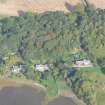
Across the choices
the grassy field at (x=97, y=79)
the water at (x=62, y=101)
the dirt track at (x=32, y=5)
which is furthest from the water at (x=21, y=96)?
the dirt track at (x=32, y=5)

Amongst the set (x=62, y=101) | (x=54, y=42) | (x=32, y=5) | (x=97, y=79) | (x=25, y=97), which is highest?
(x=32, y=5)

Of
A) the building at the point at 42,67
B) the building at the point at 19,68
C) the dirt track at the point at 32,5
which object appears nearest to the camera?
the building at the point at 19,68

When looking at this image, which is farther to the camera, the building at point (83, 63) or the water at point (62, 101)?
the building at point (83, 63)

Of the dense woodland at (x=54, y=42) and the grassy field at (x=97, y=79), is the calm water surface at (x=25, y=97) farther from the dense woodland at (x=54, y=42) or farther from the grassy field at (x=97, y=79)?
the grassy field at (x=97, y=79)

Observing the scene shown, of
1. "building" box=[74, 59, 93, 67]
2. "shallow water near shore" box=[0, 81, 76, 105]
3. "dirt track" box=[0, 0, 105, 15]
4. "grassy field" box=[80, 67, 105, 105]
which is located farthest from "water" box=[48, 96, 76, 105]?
"dirt track" box=[0, 0, 105, 15]

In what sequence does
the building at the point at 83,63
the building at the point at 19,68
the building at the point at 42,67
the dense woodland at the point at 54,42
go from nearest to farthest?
the dense woodland at the point at 54,42
the building at the point at 19,68
the building at the point at 42,67
the building at the point at 83,63

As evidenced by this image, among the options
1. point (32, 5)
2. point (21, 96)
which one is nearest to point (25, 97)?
point (21, 96)

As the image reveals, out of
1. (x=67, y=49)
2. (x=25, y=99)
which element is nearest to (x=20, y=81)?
(x=25, y=99)

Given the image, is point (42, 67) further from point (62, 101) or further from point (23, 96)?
point (62, 101)

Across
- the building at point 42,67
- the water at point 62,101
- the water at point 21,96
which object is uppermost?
the building at point 42,67
